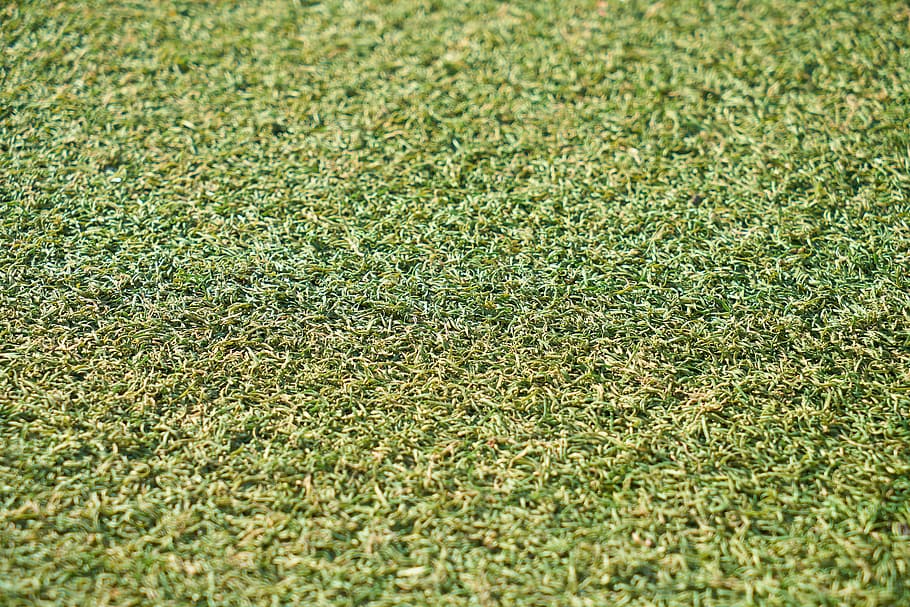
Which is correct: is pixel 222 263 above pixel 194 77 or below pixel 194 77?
below

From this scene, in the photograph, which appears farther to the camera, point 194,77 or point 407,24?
point 407,24

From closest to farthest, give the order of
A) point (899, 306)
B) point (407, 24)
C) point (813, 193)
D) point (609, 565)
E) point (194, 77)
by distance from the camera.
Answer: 1. point (609, 565)
2. point (899, 306)
3. point (813, 193)
4. point (194, 77)
5. point (407, 24)

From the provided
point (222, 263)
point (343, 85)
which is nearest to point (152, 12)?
point (343, 85)

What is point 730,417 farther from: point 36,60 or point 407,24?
point 36,60

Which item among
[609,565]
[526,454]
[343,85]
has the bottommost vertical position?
[609,565]

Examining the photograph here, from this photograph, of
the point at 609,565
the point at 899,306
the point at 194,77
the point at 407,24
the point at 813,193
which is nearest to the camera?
the point at 609,565

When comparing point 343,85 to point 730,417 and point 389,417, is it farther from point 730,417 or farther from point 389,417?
point 730,417
